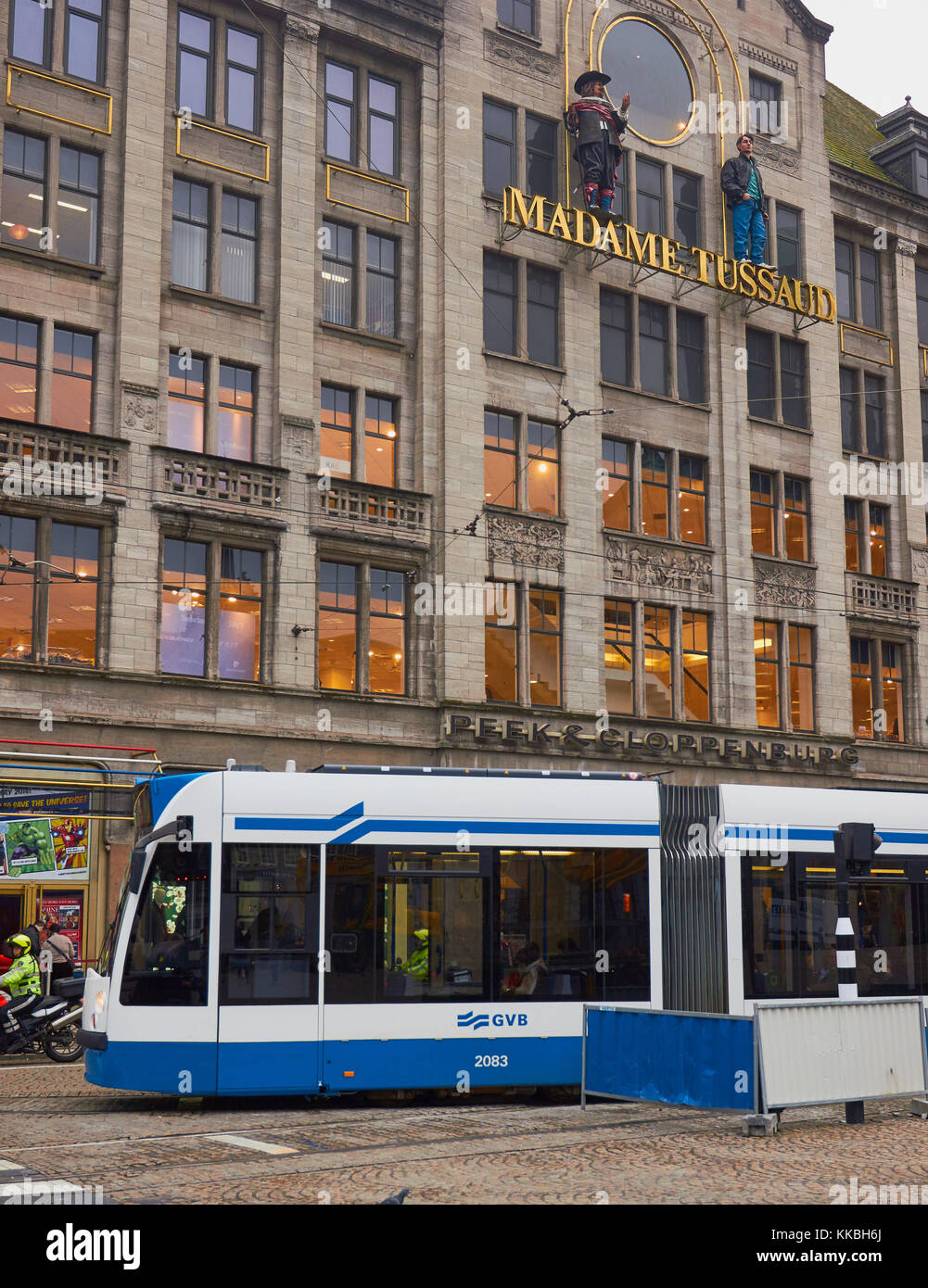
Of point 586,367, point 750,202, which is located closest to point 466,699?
point 586,367

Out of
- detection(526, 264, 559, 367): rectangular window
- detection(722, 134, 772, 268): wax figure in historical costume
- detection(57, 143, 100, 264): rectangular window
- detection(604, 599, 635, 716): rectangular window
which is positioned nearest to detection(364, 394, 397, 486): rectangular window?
detection(526, 264, 559, 367): rectangular window

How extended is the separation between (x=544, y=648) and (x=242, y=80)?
1318cm

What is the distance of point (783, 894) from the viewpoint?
16.8 metres

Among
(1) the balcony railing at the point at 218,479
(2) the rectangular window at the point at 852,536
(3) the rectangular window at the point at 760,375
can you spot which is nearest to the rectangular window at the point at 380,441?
(1) the balcony railing at the point at 218,479

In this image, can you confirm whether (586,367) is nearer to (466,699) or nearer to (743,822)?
(466,699)

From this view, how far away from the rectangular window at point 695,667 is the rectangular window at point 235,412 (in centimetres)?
1143

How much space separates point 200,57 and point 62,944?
17221 millimetres

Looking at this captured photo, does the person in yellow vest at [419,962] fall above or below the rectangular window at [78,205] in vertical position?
below

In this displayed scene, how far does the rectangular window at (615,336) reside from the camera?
109 ft

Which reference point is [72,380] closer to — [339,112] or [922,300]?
[339,112]

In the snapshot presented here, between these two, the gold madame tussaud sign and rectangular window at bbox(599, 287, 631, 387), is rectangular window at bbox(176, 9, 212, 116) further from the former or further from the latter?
rectangular window at bbox(599, 287, 631, 387)

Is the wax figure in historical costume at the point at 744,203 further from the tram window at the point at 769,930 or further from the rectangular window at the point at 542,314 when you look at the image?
the tram window at the point at 769,930

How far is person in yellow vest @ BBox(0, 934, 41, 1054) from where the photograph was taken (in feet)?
64.4

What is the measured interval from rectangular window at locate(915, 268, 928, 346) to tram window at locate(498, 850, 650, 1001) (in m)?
28.4
